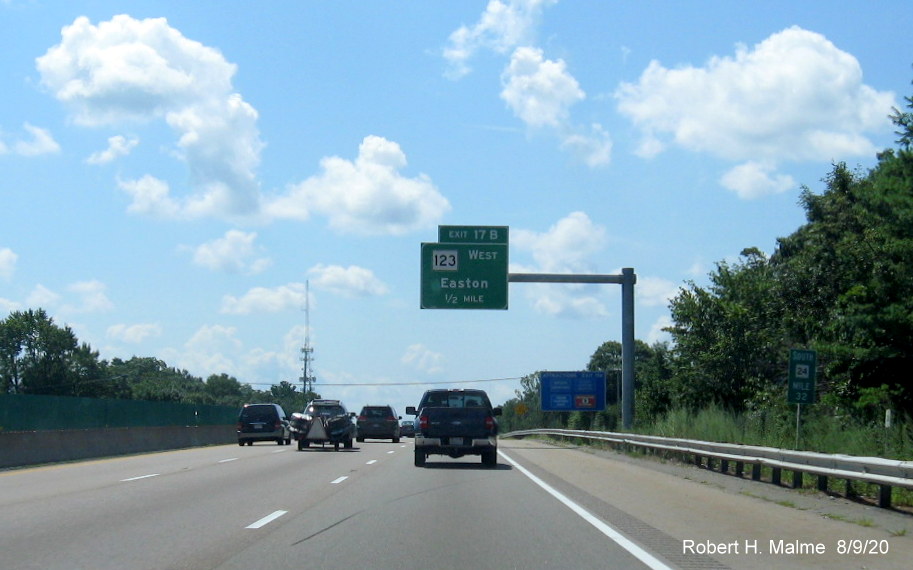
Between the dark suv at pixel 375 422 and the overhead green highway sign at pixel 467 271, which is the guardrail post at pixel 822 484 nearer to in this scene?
the overhead green highway sign at pixel 467 271

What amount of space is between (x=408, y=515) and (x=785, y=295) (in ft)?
109

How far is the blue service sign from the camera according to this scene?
184 ft

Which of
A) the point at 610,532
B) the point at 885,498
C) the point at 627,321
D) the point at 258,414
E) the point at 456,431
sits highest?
the point at 627,321

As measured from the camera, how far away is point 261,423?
43.5 metres

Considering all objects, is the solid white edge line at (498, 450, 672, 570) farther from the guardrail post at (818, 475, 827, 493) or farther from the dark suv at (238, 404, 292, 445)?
the dark suv at (238, 404, 292, 445)

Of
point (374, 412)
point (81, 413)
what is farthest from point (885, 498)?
point (374, 412)

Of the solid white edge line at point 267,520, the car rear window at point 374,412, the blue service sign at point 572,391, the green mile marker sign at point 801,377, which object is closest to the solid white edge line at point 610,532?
the solid white edge line at point 267,520

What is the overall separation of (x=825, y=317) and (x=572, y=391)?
1877cm

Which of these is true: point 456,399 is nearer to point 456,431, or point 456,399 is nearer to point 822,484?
point 456,431

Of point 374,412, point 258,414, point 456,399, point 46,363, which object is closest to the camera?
point 456,399

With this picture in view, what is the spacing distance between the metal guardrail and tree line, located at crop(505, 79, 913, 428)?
17.4ft

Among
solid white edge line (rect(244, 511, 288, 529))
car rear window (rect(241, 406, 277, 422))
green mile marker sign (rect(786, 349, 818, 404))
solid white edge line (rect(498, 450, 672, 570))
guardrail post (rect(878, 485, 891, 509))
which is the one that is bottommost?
solid white edge line (rect(498, 450, 672, 570))

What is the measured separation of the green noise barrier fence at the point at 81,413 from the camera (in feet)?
98.1

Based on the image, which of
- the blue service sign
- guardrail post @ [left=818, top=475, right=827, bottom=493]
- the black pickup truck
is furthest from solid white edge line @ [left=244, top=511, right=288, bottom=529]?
the blue service sign
